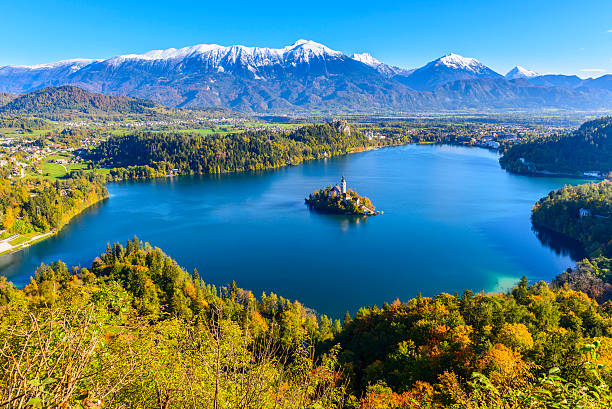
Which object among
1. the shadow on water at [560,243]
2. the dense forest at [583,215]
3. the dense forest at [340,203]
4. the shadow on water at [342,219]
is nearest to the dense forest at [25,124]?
the dense forest at [340,203]

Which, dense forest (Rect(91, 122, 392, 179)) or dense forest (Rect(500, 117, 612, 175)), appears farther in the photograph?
dense forest (Rect(91, 122, 392, 179))

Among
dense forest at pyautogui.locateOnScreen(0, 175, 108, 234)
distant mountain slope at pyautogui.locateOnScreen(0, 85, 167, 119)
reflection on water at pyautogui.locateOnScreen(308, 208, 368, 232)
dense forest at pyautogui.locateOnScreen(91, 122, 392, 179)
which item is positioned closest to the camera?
dense forest at pyautogui.locateOnScreen(0, 175, 108, 234)

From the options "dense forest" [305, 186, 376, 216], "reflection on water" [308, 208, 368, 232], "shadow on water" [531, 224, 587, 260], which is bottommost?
"shadow on water" [531, 224, 587, 260]

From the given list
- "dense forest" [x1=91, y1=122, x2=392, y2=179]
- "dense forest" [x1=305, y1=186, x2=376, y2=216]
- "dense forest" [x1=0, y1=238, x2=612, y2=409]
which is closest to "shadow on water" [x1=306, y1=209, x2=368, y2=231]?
"dense forest" [x1=305, y1=186, x2=376, y2=216]

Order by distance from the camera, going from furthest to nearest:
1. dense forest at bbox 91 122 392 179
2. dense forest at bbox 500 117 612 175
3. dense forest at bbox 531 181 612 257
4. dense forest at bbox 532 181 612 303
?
dense forest at bbox 91 122 392 179 < dense forest at bbox 500 117 612 175 < dense forest at bbox 531 181 612 257 < dense forest at bbox 532 181 612 303

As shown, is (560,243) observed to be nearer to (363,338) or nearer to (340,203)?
(340,203)

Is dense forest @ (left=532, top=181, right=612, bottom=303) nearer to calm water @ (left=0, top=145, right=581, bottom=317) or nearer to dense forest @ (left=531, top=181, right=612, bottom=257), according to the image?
dense forest @ (left=531, top=181, right=612, bottom=257)

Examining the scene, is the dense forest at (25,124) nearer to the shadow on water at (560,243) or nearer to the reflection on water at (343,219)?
the reflection on water at (343,219)

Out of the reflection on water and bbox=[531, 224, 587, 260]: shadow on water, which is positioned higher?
the reflection on water
